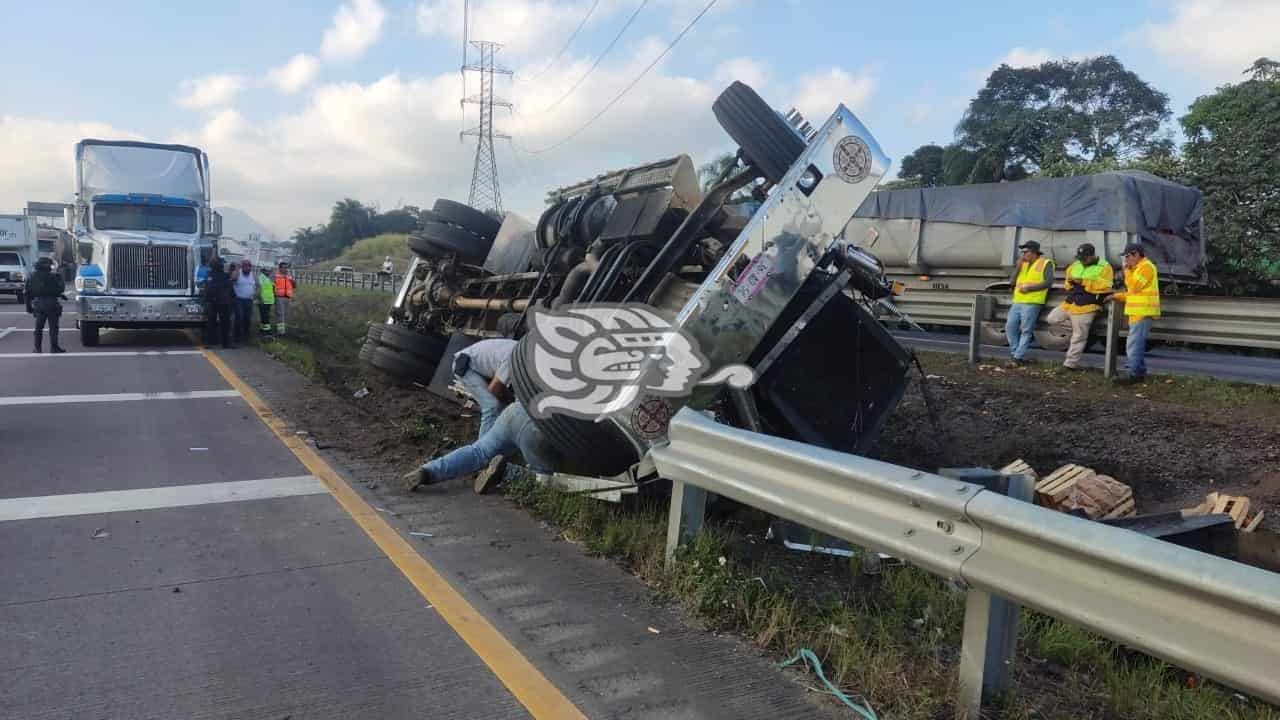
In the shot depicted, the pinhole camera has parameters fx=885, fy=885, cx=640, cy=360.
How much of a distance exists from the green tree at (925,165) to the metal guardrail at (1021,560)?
39511 mm

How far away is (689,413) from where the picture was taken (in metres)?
4.18

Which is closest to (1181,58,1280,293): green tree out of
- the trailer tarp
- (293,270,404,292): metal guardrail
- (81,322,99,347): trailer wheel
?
the trailer tarp

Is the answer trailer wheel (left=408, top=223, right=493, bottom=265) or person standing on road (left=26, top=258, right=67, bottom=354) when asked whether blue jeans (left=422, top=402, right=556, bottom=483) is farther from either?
person standing on road (left=26, top=258, right=67, bottom=354)

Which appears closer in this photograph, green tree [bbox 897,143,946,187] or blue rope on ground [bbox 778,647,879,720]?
blue rope on ground [bbox 778,647,879,720]

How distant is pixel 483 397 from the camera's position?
6.22 meters

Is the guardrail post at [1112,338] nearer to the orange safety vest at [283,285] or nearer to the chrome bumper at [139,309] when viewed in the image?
the chrome bumper at [139,309]

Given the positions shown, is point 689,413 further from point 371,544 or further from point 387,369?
point 387,369

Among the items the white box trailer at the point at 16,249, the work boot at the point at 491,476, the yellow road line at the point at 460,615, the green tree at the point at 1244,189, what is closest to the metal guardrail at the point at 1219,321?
the work boot at the point at 491,476

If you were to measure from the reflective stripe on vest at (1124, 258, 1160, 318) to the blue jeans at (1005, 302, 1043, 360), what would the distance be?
4.38 ft

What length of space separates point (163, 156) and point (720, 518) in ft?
49.6

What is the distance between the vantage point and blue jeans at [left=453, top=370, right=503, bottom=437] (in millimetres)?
6172

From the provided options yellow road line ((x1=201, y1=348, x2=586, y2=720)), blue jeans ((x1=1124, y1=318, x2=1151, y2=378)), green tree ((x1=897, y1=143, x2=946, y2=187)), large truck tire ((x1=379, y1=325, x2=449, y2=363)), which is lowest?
yellow road line ((x1=201, y1=348, x2=586, y2=720))

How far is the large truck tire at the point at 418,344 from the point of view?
970 cm

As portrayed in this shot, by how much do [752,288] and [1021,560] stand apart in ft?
8.36
